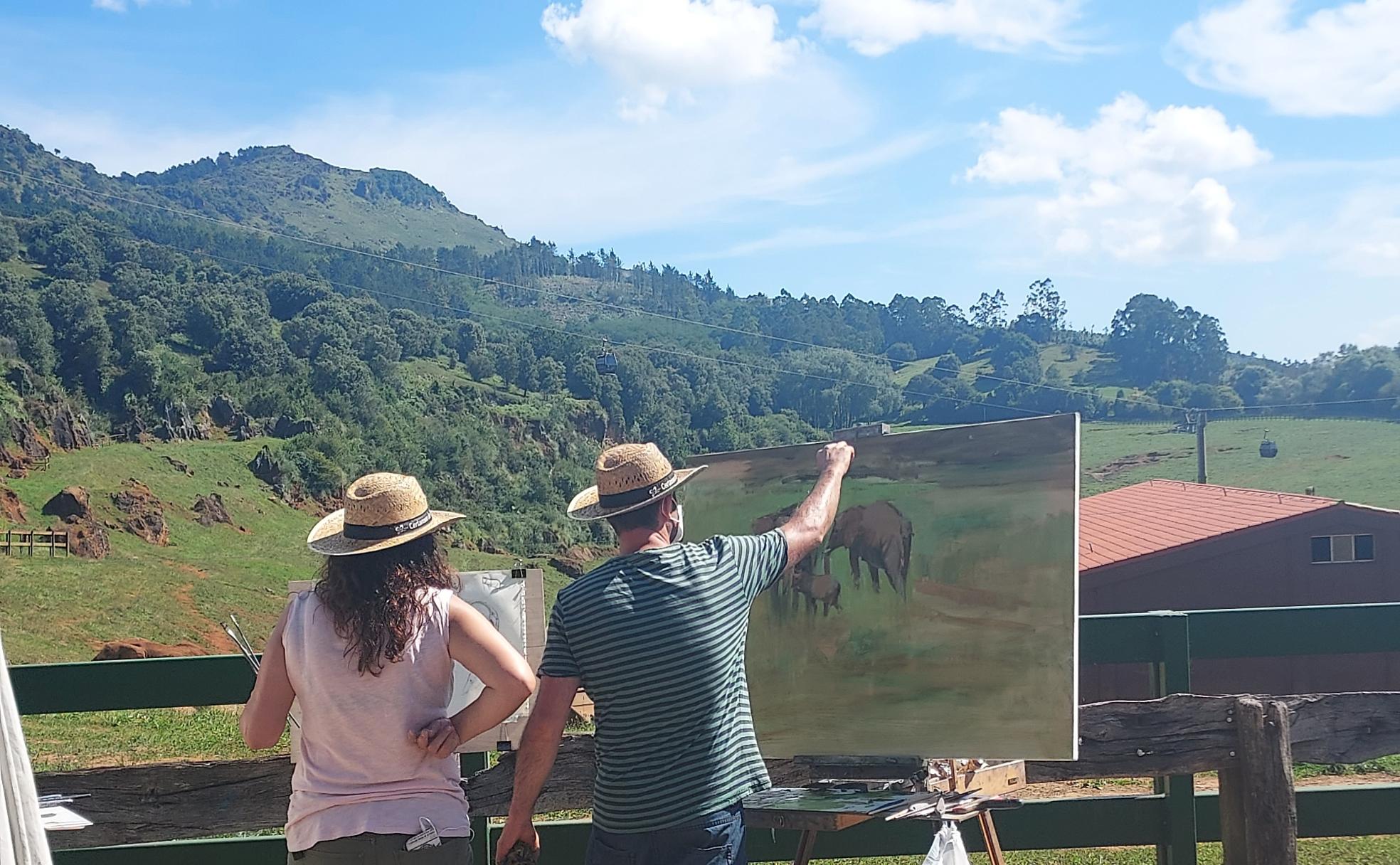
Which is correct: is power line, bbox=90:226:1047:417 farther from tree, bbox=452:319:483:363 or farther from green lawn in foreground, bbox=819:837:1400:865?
green lawn in foreground, bbox=819:837:1400:865

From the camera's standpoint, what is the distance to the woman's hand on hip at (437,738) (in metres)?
2.79

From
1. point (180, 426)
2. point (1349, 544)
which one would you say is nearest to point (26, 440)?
point (180, 426)

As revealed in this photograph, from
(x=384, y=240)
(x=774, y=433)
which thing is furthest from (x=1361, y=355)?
(x=384, y=240)

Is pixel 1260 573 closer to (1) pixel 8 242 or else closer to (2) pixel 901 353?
(1) pixel 8 242

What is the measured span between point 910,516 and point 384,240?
658 feet

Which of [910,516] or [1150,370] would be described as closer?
[910,516]

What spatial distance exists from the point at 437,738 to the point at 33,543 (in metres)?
36.1

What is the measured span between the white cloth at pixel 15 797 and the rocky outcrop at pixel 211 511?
50.0 meters

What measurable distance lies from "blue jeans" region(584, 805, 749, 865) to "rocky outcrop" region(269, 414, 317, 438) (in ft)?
223

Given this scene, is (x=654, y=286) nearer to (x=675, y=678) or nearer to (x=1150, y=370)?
(x=1150, y=370)

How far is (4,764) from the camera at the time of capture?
2068 millimetres

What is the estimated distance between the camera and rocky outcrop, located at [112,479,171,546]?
1743 inches

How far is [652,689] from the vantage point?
2922mm

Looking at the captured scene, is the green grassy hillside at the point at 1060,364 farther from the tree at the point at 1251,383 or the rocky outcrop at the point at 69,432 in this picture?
the rocky outcrop at the point at 69,432
